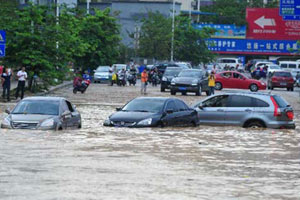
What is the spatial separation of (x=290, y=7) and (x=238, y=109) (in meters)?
24.7

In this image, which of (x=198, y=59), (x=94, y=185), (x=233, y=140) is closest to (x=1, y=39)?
(x=233, y=140)

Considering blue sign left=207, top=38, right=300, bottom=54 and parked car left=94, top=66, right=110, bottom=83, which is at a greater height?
blue sign left=207, top=38, right=300, bottom=54

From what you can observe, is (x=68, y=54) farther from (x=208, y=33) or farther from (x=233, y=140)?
(x=208, y=33)

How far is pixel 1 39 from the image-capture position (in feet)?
128

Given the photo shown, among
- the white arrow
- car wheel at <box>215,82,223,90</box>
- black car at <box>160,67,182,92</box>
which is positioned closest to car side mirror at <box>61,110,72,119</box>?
black car at <box>160,67,182,92</box>

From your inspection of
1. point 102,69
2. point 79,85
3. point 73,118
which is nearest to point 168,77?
point 79,85

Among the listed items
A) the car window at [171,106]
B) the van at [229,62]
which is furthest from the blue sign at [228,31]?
the car window at [171,106]

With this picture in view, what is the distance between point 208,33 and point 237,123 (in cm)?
8322

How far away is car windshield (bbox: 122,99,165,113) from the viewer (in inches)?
1156

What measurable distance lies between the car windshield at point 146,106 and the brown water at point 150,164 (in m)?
0.89

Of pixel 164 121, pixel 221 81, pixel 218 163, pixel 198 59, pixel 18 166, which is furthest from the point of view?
pixel 198 59

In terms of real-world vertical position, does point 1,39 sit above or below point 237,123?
above

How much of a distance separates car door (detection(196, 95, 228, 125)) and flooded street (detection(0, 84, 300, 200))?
688mm

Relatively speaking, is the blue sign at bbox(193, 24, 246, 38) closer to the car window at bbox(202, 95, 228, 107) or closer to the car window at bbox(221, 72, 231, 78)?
the car window at bbox(221, 72, 231, 78)
